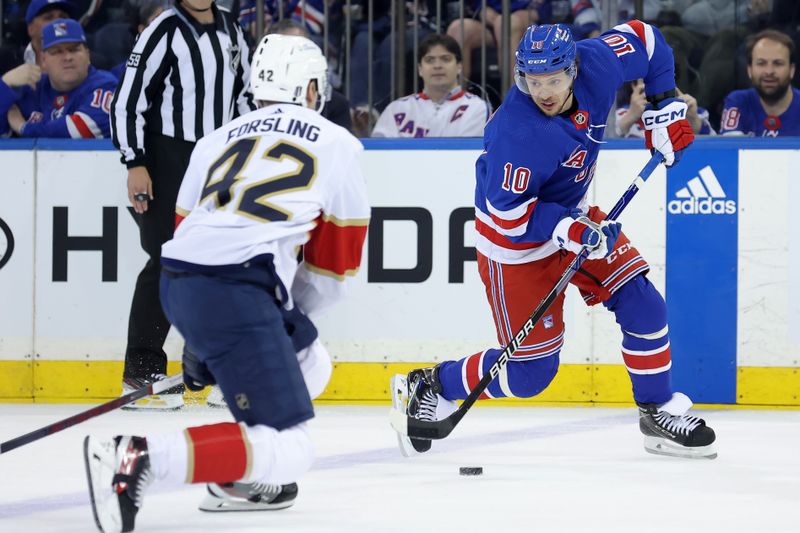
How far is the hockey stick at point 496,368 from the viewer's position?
140 inches

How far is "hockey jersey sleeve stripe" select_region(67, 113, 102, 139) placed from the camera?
488 centimetres

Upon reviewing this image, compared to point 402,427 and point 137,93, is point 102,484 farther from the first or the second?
point 137,93

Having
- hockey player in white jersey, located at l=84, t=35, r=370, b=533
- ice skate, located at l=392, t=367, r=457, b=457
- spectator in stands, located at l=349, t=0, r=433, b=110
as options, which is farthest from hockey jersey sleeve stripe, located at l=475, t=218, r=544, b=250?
spectator in stands, located at l=349, t=0, r=433, b=110

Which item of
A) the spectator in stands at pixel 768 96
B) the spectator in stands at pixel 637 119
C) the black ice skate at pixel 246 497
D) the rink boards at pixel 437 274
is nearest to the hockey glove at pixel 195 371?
the black ice skate at pixel 246 497

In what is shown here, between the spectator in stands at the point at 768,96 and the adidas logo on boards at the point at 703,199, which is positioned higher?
the spectator in stands at the point at 768,96

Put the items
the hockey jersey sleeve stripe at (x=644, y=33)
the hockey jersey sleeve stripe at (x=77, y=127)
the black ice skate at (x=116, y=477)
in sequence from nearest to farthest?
1. the black ice skate at (x=116, y=477)
2. the hockey jersey sleeve stripe at (x=644, y=33)
3. the hockey jersey sleeve stripe at (x=77, y=127)

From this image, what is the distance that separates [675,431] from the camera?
3.73 meters

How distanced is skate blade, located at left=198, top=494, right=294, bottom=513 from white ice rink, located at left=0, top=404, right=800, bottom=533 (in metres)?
0.02

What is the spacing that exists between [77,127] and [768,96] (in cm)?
250

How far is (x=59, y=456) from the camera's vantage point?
3.70m

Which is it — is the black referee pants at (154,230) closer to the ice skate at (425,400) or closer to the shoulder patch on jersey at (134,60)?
the shoulder patch on jersey at (134,60)

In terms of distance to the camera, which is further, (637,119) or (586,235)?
(637,119)

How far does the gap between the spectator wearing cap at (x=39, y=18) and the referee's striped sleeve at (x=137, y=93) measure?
3.22 ft

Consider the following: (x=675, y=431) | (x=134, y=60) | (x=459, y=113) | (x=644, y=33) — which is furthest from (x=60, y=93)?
(x=675, y=431)
